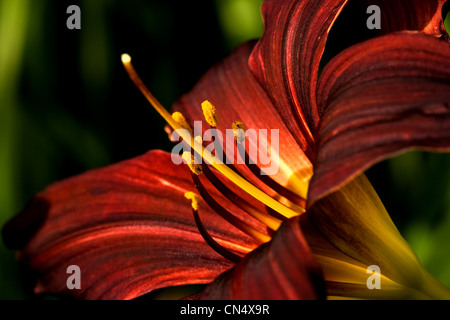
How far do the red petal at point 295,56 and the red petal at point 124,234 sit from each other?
9.0 inches

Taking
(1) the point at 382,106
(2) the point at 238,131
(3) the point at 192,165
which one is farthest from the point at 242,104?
(1) the point at 382,106

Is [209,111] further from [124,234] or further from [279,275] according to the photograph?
[279,275]

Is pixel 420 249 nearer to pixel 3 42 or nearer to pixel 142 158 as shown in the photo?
pixel 142 158

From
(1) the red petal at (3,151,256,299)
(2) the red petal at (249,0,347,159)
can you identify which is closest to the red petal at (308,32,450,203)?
(2) the red petal at (249,0,347,159)

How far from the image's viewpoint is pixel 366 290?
0.86 m

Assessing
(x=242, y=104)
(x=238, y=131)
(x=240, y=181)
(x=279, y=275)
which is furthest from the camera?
(x=242, y=104)

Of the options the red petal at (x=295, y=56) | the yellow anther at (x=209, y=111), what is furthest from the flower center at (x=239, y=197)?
the red petal at (x=295, y=56)

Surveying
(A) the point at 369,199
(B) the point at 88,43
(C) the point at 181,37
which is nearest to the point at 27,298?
(B) the point at 88,43

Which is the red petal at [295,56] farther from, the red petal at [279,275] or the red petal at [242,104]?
the red petal at [279,275]

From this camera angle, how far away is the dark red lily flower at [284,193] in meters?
0.70

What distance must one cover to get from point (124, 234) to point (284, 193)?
1.03 feet

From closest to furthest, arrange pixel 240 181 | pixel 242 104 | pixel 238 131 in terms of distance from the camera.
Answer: pixel 240 181 → pixel 238 131 → pixel 242 104

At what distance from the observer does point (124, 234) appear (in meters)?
1.06

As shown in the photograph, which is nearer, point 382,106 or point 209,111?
point 382,106
